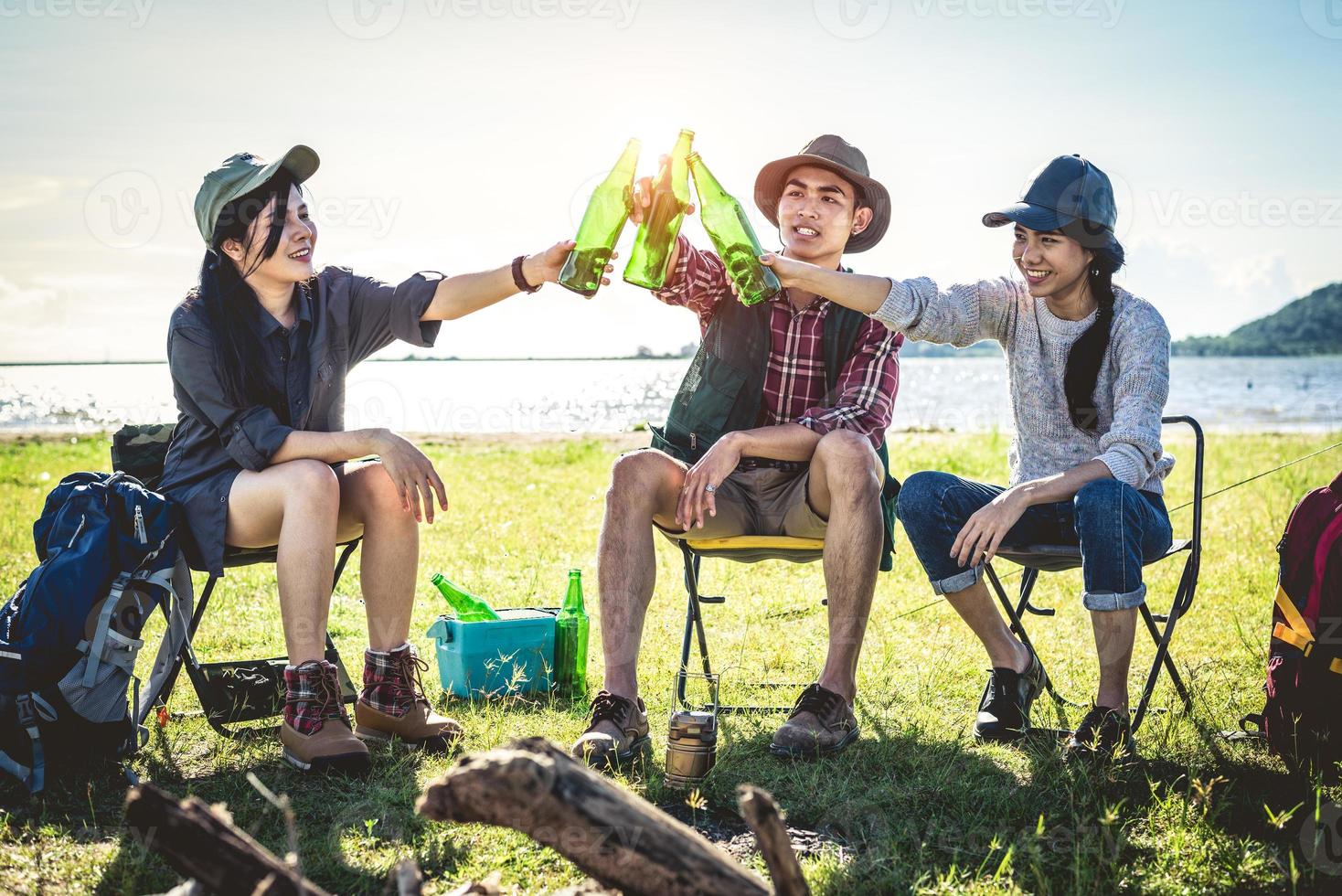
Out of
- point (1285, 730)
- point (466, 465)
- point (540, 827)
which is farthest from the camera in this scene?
point (466, 465)

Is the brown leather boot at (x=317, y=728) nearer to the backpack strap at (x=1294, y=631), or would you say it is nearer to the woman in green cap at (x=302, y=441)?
the woman in green cap at (x=302, y=441)

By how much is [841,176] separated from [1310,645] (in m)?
2.03

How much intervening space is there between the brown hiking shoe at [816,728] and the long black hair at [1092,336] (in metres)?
1.20

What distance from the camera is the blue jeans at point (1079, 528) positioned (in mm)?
3156

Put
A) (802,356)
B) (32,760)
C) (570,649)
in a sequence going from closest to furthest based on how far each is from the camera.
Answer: (32,760) → (802,356) → (570,649)

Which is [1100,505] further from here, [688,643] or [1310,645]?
[688,643]

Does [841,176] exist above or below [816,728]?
above

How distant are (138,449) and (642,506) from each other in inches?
64.2

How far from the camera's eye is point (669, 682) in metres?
4.03

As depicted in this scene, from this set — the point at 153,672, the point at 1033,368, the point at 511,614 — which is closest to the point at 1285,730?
the point at 1033,368

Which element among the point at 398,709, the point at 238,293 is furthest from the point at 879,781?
the point at 238,293

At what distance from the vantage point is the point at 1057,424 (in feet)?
11.8

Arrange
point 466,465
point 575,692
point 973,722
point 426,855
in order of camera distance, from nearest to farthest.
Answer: point 426,855, point 973,722, point 575,692, point 466,465

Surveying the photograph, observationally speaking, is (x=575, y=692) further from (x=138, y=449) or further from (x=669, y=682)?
(x=138, y=449)
